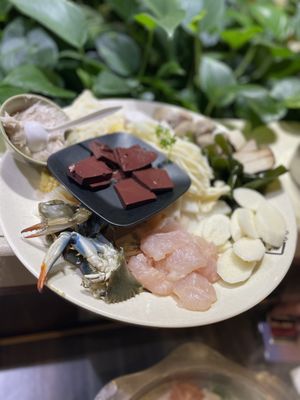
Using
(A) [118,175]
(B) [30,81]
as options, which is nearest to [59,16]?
(B) [30,81]

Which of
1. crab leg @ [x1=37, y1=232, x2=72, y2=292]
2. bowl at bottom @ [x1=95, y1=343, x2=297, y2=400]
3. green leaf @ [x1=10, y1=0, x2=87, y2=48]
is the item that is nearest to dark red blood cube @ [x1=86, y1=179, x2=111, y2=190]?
crab leg @ [x1=37, y1=232, x2=72, y2=292]

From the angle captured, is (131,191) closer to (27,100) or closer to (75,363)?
(27,100)

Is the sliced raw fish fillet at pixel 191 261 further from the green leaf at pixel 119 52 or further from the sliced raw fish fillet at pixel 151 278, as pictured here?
the green leaf at pixel 119 52

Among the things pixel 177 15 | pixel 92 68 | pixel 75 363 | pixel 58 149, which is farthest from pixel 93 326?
pixel 177 15

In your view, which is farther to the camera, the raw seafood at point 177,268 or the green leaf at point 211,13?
the green leaf at point 211,13

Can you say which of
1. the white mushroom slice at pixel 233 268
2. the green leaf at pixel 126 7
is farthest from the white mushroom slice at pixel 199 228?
the green leaf at pixel 126 7

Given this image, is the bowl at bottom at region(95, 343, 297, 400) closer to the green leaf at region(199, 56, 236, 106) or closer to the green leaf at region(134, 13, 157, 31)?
the green leaf at region(199, 56, 236, 106)
